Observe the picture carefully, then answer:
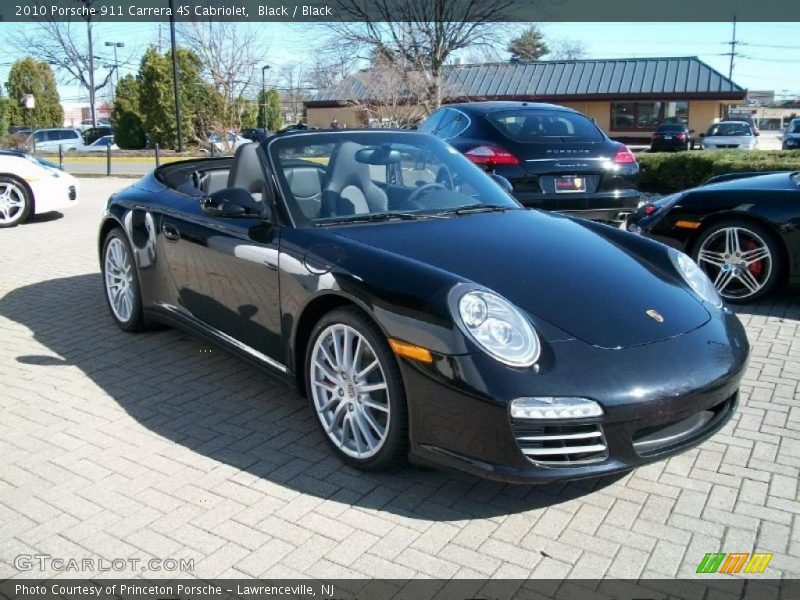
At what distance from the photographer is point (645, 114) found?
137ft

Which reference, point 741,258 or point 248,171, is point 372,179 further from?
point 741,258

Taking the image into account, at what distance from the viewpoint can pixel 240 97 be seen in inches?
1205

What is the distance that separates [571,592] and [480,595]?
1.02 feet

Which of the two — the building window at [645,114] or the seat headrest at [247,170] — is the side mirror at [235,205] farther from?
the building window at [645,114]

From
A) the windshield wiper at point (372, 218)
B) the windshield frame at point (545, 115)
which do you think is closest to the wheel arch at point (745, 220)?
the windshield frame at point (545, 115)

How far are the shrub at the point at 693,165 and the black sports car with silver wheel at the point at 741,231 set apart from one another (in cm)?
592

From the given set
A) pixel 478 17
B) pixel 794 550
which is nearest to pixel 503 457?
pixel 794 550

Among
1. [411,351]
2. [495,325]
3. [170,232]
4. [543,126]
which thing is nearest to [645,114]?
[543,126]

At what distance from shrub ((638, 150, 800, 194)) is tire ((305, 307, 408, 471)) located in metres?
10.0

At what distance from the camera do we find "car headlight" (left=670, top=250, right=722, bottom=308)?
363 cm

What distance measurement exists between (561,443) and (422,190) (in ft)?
6.18

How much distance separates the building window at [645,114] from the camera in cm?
4112

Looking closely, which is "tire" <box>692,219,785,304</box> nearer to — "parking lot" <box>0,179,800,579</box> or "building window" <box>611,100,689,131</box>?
"parking lot" <box>0,179,800,579</box>

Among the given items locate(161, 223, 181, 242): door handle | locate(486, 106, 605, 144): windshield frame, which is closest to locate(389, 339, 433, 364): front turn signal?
locate(161, 223, 181, 242): door handle
